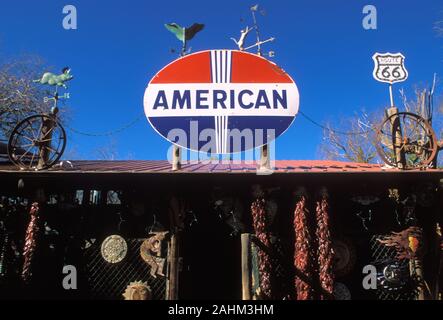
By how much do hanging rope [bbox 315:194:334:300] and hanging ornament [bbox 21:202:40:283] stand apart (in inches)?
213

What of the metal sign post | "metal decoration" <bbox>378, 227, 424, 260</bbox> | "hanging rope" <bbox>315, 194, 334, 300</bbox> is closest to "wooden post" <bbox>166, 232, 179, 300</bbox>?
"hanging rope" <bbox>315, 194, 334, 300</bbox>

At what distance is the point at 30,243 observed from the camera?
7.12m

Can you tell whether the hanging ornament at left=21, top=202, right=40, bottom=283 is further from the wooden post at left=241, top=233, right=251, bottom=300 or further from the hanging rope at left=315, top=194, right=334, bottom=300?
the hanging rope at left=315, top=194, right=334, bottom=300

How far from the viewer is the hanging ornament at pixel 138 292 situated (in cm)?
732

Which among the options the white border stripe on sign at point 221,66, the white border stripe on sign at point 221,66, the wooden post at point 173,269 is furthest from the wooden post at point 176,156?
the white border stripe on sign at point 221,66

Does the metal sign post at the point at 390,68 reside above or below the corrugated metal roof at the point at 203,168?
above

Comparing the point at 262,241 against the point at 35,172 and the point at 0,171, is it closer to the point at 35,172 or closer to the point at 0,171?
the point at 35,172

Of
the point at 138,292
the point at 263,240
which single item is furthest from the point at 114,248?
the point at 263,240

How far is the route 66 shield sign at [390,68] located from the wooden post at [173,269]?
552 centimetres

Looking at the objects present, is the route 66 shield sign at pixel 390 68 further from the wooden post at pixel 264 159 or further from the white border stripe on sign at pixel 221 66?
the white border stripe on sign at pixel 221 66

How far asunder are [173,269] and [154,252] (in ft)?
2.80

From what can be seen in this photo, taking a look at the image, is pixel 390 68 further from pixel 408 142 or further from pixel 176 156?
pixel 176 156

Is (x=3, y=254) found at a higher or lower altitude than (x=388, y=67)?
lower
